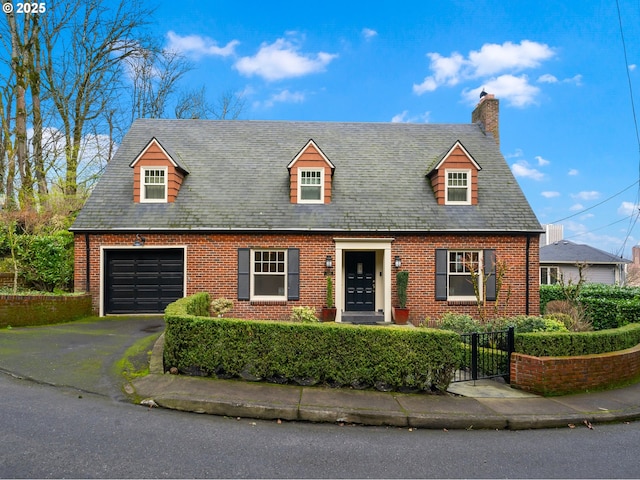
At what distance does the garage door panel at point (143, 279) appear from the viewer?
1305 centimetres

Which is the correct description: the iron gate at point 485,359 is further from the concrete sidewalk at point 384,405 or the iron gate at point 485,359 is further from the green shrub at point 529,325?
the green shrub at point 529,325

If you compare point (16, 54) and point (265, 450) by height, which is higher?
point (16, 54)

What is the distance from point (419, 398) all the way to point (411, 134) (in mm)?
13557

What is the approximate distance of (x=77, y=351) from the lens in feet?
26.5

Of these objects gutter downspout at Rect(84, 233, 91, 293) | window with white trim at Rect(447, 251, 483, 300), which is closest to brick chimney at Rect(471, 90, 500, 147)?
window with white trim at Rect(447, 251, 483, 300)

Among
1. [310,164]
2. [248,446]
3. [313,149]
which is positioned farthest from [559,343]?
[313,149]

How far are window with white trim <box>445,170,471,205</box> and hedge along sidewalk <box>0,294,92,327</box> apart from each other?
1365 cm

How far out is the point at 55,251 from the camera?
13133mm

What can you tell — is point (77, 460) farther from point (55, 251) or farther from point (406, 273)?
point (55, 251)

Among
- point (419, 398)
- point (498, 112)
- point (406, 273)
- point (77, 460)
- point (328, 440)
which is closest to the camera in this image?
point (77, 460)

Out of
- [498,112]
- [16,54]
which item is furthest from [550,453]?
[16,54]

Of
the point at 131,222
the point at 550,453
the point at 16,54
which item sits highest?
the point at 16,54

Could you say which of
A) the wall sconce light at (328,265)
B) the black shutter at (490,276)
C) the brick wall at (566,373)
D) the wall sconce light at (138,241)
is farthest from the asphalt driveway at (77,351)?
the black shutter at (490,276)

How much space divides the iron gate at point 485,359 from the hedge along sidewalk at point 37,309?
1173 cm
